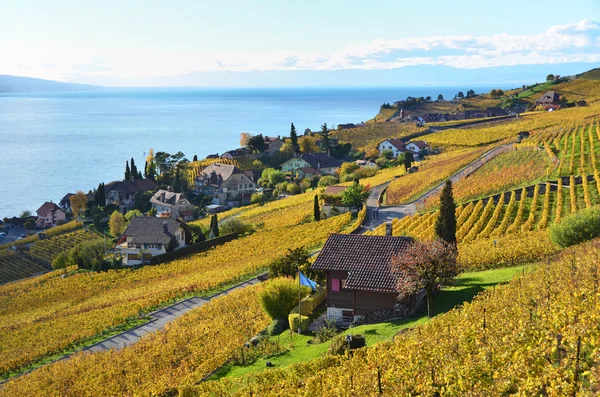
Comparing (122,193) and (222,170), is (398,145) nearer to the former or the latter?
(222,170)

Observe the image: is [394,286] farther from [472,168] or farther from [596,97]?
[596,97]

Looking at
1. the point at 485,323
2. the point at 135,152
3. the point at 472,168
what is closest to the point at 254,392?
the point at 485,323

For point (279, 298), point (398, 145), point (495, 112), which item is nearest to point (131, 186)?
point (398, 145)

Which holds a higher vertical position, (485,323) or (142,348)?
(485,323)

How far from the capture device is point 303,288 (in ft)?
106

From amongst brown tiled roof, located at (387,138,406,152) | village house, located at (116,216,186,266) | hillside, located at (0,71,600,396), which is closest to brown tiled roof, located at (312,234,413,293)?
hillside, located at (0,71,600,396)

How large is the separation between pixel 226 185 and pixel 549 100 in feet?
315

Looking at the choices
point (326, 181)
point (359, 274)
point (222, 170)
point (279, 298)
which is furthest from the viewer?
point (222, 170)

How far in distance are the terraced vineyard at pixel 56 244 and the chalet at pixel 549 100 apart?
118 m

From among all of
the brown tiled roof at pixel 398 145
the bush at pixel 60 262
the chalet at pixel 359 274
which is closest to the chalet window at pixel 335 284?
the chalet at pixel 359 274

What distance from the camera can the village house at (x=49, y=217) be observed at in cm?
10096

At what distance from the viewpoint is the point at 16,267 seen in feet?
236

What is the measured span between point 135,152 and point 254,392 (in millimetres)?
187864

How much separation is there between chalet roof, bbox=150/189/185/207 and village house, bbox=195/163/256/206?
9368 millimetres
